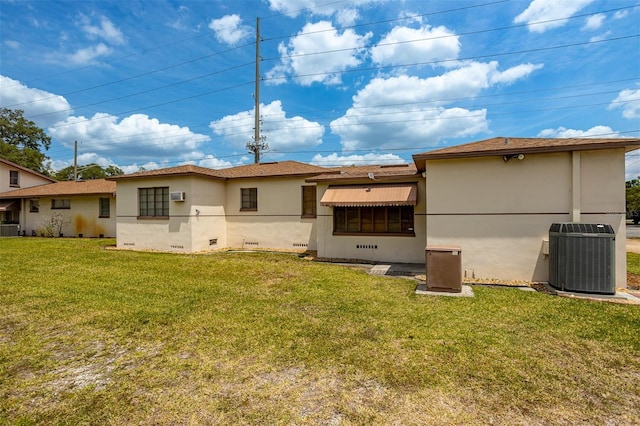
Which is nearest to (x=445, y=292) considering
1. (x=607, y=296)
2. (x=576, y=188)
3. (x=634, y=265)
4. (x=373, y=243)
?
(x=607, y=296)

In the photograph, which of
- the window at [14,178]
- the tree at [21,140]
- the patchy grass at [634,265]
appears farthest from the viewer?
the tree at [21,140]

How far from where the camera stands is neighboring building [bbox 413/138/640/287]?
8367mm

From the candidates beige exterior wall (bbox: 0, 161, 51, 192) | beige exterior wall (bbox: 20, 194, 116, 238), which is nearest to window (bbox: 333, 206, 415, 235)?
beige exterior wall (bbox: 20, 194, 116, 238)

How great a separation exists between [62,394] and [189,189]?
541 inches

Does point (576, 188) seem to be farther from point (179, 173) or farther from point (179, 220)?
point (179, 220)

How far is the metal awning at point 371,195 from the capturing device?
12320 millimetres

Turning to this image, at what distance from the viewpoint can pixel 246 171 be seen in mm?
19547

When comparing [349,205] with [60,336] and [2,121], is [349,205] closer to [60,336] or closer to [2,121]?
[60,336]

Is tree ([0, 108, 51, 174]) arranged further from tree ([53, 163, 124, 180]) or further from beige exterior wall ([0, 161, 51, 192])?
beige exterior wall ([0, 161, 51, 192])

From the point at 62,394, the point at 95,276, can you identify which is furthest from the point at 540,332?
the point at 95,276

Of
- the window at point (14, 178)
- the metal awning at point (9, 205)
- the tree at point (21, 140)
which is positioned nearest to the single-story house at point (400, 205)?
the metal awning at point (9, 205)

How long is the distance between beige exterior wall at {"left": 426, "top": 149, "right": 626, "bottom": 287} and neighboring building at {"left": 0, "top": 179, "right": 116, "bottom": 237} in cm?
2302

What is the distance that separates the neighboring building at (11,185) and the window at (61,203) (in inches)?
143

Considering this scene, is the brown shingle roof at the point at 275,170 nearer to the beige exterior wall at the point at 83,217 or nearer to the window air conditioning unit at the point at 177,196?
the window air conditioning unit at the point at 177,196
